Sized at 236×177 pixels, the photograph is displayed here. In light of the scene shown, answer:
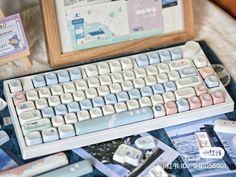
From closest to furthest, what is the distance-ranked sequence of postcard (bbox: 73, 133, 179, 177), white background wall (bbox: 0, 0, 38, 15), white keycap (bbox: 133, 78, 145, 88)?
postcard (bbox: 73, 133, 179, 177) < white keycap (bbox: 133, 78, 145, 88) < white background wall (bbox: 0, 0, 38, 15)

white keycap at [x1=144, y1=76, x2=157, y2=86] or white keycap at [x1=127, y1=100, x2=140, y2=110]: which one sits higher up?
white keycap at [x1=144, y1=76, x2=157, y2=86]

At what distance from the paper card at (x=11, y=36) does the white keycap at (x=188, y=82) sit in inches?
10.6

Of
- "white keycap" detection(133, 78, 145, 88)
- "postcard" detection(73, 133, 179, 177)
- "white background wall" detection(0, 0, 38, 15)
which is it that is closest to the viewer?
"postcard" detection(73, 133, 179, 177)

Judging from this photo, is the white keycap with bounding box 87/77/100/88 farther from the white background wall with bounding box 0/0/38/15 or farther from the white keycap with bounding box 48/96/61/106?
the white background wall with bounding box 0/0/38/15

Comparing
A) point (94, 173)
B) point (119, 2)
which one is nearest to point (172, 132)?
point (94, 173)

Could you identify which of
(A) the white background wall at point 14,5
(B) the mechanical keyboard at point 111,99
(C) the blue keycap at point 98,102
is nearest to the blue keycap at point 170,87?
Answer: (B) the mechanical keyboard at point 111,99

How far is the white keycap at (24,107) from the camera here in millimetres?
855

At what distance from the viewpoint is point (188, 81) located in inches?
35.3

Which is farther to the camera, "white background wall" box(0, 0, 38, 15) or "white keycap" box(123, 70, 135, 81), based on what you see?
"white background wall" box(0, 0, 38, 15)

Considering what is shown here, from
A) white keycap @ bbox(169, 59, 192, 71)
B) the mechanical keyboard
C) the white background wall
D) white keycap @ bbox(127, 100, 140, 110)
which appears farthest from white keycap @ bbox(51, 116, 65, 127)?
the white background wall

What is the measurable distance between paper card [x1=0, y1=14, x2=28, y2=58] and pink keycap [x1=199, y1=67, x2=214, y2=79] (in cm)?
30

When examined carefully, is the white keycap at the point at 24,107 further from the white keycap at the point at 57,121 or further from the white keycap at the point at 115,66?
the white keycap at the point at 115,66

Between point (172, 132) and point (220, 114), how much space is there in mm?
82

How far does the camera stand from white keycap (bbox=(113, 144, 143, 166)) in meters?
0.80
